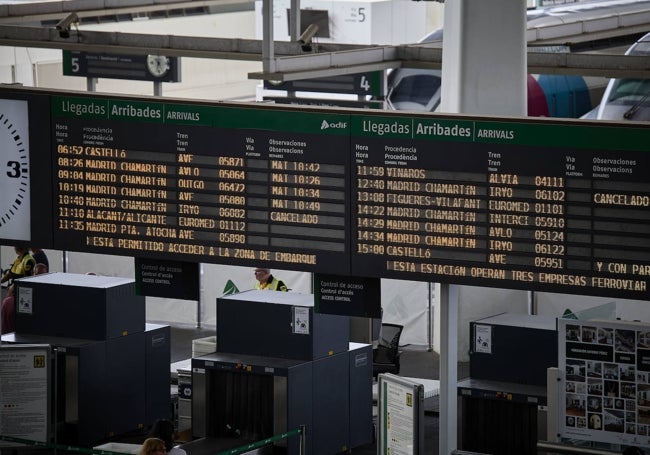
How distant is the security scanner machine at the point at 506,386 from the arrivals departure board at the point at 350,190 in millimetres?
1688

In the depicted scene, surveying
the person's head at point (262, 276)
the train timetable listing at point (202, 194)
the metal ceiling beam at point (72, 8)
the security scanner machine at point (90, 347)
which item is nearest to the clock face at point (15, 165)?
the train timetable listing at point (202, 194)

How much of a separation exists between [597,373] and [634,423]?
18.2 inches

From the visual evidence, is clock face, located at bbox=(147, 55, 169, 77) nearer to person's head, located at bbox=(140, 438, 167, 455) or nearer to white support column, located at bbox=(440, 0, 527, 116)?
white support column, located at bbox=(440, 0, 527, 116)

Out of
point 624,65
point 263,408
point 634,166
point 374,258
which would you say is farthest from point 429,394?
point 634,166

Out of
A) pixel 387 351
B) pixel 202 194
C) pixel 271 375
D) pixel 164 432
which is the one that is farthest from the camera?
pixel 387 351

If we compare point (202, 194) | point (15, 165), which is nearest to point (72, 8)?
point (15, 165)

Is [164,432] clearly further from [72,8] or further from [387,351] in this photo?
[72,8]

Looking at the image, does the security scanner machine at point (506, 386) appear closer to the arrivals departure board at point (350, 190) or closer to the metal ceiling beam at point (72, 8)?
the arrivals departure board at point (350, 190)

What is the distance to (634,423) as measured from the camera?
35.0ft

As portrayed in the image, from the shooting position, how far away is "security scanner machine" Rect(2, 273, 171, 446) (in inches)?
539

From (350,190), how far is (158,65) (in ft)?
46.6

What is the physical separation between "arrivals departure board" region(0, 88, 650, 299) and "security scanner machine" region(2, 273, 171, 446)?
2390 mm

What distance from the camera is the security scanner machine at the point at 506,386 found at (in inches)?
451

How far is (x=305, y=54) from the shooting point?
16.0 m
